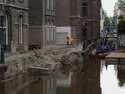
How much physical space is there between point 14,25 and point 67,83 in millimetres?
11674

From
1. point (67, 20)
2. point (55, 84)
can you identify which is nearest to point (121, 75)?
point (55, 84)

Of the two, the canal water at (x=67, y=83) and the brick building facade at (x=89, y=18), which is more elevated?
the brick building facade at (x=89, y=18)

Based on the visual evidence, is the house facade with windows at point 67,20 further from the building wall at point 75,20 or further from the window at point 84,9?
the window at point 84,9

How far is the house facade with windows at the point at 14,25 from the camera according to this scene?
41.8m

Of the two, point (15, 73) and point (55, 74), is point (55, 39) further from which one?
point (15, 73)

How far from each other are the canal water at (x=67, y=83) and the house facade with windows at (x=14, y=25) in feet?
19.7

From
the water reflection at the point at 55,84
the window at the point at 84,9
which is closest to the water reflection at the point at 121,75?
the water reflection at the point at 55,84

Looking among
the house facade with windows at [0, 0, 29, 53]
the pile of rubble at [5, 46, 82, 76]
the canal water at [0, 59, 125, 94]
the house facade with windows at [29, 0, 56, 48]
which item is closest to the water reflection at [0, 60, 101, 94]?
the canal water at [0, 59, 125, 94]

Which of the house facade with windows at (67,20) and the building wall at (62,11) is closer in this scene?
the house facade with windows at (67,20)

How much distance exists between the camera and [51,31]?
5959cm

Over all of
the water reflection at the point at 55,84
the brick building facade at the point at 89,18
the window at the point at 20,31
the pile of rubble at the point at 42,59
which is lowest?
the water reflection at the point at 55,84

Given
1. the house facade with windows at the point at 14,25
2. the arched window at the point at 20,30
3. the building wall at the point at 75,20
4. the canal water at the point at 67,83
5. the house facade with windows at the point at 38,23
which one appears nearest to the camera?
the canal water at the point at 67,83

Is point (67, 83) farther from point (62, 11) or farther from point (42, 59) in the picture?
point (62, 11)

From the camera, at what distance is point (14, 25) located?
43.5 m
